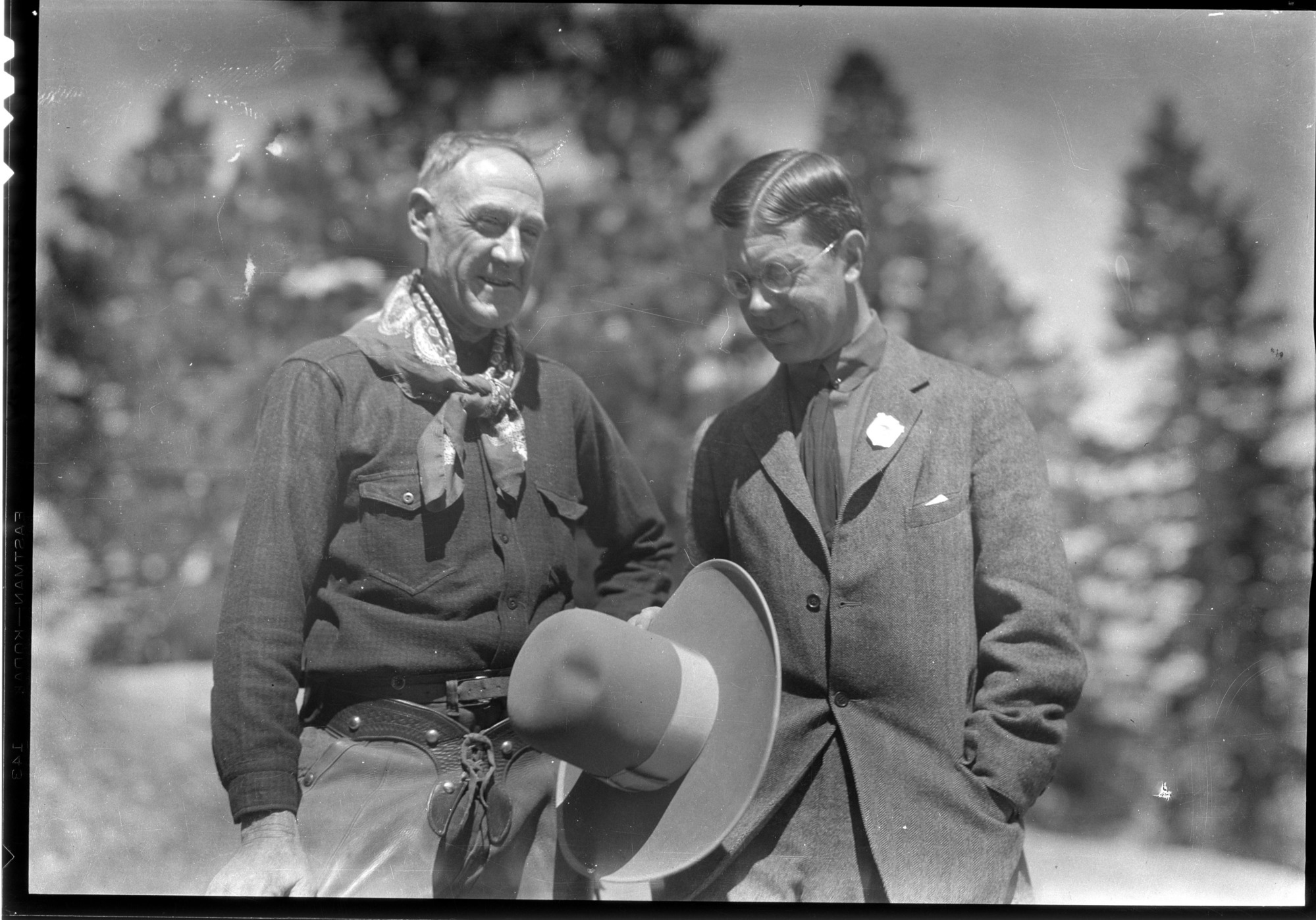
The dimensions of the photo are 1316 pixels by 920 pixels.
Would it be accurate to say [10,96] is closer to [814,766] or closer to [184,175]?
[184,175]

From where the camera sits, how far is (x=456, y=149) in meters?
3.68

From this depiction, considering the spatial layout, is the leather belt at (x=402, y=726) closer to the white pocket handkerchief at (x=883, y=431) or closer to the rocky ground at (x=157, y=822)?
the rocky ground at (x=157, y=822)

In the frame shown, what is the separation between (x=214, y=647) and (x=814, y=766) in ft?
5.73

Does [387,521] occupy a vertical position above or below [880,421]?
A: below

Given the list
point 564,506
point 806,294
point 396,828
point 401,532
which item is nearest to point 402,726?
point 396,828

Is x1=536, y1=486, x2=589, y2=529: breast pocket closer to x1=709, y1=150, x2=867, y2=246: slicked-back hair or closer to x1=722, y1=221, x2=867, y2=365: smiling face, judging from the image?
x1=722, y1=221, x2=867, y2=365: smiling face

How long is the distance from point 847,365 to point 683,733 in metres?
1.15

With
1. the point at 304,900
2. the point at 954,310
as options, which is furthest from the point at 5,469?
the point at 954,310

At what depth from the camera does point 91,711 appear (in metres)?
3.72

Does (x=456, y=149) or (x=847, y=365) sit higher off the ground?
(x=456, y=149)

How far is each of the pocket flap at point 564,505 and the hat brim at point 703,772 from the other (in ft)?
1.26

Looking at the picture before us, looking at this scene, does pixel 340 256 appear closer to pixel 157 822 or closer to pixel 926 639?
pixel 157 822

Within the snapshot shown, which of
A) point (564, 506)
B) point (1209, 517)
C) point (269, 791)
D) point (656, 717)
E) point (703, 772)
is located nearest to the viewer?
point (656, 717)

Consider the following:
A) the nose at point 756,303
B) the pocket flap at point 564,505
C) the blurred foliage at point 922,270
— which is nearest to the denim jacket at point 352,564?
the pocket flap at point 564,505
